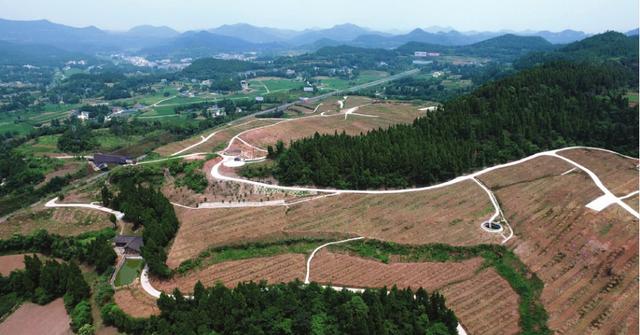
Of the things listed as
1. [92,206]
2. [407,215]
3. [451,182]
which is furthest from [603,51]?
[92,206]

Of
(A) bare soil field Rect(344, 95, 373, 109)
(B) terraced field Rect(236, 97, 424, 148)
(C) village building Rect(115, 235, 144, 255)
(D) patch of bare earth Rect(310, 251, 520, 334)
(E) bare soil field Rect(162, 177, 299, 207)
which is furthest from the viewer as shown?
(A) bare soil field Rect(344, 95, 373, 109)

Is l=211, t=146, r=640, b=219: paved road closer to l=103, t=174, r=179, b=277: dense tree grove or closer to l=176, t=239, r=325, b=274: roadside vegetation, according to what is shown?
l=103, t=174, r=179, b=277: dense tree grove

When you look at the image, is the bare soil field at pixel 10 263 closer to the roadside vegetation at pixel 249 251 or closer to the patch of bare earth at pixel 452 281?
the roadside vegetation at pixel 249 251

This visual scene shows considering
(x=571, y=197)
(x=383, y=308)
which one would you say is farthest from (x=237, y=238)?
(x=571, y=197)

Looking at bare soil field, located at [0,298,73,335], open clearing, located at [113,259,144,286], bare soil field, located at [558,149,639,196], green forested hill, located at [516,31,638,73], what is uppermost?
green forested hill, located at [516,31,638,73]

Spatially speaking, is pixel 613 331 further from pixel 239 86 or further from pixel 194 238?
pixel 239 86

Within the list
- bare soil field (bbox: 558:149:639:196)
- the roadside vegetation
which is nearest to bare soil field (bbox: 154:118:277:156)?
the roadside vegetation

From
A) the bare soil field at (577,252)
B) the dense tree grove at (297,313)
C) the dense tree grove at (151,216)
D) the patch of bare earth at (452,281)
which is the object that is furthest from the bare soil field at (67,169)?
the bare soil field at (577,252)
